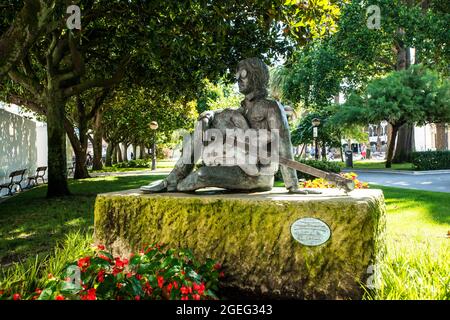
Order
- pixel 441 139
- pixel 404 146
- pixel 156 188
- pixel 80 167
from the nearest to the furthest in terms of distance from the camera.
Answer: pixel 156 188
pixel 80 167
pixel 404 146
pixel 441 139

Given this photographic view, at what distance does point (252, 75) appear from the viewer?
4695mm

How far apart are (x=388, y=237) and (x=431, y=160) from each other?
2011cm

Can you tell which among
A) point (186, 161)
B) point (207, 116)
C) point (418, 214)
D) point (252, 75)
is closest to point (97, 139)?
point (418, 214)

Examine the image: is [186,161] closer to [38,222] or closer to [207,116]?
[207,116]

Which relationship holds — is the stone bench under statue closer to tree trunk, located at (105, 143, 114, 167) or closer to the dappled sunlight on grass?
the dappled sunlight on grass

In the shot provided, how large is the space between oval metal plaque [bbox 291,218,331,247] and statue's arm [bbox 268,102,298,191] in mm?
776

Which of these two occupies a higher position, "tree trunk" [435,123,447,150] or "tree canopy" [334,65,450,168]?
"tree canopy" [334,65,450,168]

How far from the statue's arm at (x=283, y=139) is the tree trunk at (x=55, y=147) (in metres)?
9.92

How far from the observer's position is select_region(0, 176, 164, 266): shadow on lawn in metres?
6.48

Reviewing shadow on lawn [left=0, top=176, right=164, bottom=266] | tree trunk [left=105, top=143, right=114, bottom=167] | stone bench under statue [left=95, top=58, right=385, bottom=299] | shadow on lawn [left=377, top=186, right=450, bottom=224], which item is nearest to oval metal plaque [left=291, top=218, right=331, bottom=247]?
stone bench under statue [left=95, top=58, right=385, bottom=299]

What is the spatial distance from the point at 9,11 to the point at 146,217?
27.4ft

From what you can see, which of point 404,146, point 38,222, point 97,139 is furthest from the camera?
point 404,146

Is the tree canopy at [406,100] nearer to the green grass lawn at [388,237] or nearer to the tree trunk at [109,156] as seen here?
the green grass lawn at [388,237]

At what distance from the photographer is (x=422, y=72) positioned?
25391mm
